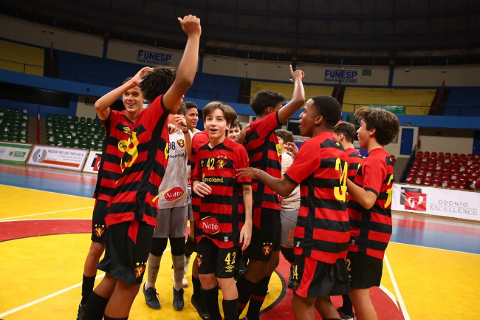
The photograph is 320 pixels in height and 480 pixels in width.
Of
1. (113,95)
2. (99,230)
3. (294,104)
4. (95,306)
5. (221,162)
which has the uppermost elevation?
(294,104)

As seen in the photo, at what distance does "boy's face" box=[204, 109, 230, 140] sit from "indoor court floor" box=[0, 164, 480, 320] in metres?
1.98

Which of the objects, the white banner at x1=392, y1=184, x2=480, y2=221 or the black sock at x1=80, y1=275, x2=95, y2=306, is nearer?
the black sock at x1=80, y1=275, x2=95, y2=306


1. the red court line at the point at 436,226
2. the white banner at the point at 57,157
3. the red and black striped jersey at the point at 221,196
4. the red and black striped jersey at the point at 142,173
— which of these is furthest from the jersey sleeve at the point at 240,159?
the white banner at the point at 57,157

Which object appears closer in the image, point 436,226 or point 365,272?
point 365,272

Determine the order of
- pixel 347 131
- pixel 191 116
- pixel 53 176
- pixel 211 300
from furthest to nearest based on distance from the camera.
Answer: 1. pixel 53 176
2. pixel 191 116
3. pixel 347 131
4. pixel 211 300

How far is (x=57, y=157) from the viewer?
57.3 ft

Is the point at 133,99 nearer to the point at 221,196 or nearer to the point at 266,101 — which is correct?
the point at 221,196

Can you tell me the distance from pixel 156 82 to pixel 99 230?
166cm

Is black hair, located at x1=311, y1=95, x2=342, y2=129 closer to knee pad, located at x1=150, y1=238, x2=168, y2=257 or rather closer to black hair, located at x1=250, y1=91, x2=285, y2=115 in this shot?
black hair, located at x1=250, y1=91, x2=285, y2=115

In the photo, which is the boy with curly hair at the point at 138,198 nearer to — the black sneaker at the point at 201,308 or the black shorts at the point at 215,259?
the black shorts at the point at 215,259

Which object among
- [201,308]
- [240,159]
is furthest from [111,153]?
[201,308]

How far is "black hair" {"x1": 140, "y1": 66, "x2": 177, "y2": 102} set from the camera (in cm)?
248

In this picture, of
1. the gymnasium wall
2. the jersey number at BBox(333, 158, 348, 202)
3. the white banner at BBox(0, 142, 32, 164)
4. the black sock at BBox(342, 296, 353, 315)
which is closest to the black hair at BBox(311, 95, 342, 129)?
the jersey number at BBox(333, 158, 348, 202)

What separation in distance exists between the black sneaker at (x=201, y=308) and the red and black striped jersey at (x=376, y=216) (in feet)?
5.54
